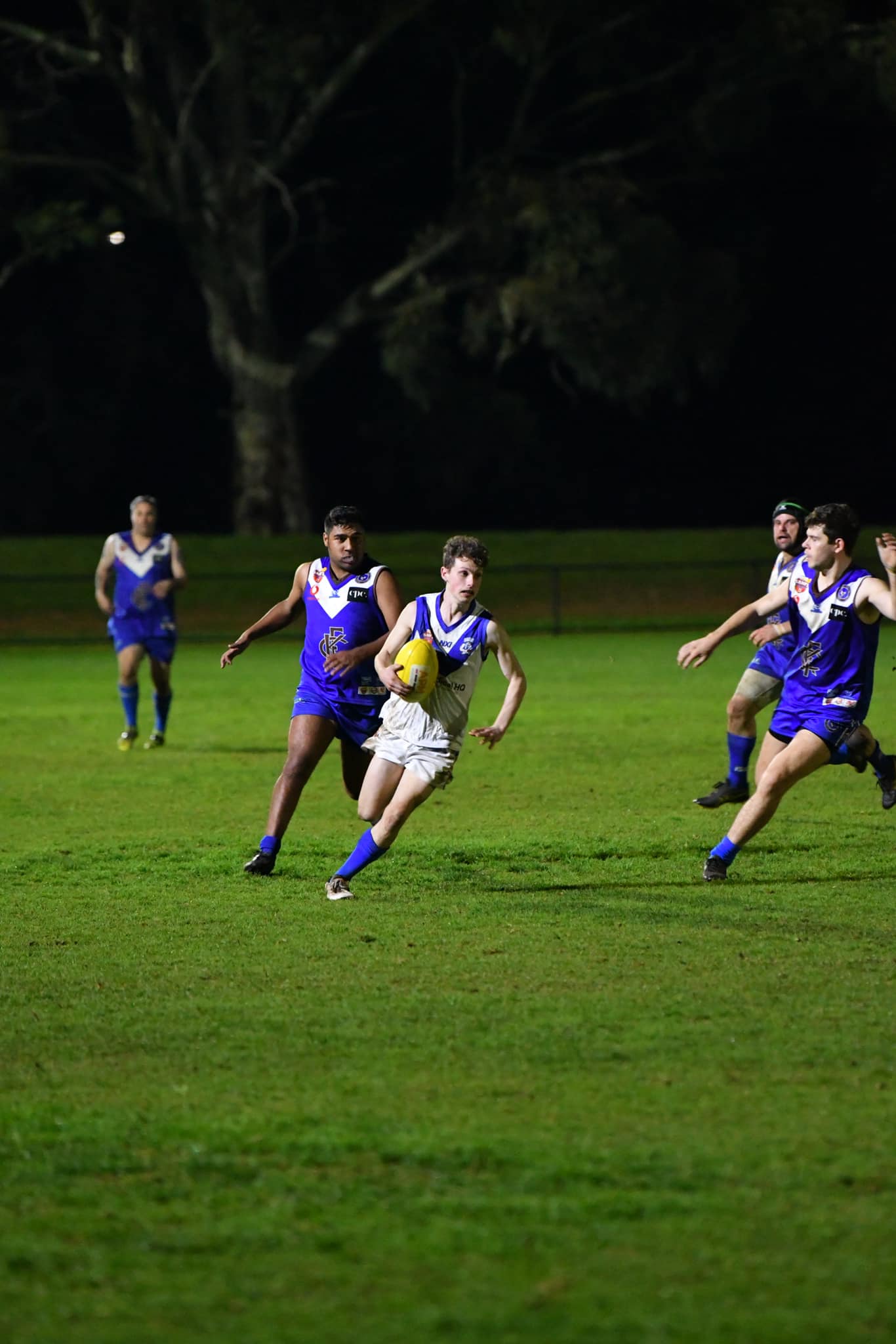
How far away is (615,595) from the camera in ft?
113

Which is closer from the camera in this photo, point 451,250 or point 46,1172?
point 46,1172

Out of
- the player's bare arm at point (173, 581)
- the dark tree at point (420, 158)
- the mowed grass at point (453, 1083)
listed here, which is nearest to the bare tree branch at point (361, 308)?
the dark tree at point (420, 158)

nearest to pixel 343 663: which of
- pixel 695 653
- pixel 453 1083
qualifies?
pixel 695 653

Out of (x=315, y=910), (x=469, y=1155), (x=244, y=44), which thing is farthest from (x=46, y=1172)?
(x=244, y=44)

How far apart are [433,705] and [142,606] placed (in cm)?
711

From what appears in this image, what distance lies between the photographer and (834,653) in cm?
883

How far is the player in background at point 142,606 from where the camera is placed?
15234 mm

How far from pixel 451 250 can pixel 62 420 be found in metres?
9.73

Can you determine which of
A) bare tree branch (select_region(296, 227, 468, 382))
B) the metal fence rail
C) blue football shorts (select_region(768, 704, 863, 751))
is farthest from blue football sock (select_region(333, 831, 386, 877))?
bare tree branch (select_region(296, 227, 468, 382))

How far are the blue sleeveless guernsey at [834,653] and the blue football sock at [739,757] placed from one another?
2621mm

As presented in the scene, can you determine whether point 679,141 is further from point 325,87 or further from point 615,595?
point 615,595

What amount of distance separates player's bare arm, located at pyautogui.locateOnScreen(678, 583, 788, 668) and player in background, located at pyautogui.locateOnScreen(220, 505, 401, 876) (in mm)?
1474

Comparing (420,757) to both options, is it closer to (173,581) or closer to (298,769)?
(298,769)

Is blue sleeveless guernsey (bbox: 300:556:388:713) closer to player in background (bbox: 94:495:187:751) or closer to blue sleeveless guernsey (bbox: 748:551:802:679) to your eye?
blue sleeveless guernsey (bbox: 748:551:802:679)
